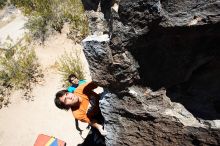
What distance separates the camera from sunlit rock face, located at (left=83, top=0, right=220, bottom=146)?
2814mm

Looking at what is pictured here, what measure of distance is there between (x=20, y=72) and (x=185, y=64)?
16.1ft

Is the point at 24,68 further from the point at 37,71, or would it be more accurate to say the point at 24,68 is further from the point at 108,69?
the point at 108,69

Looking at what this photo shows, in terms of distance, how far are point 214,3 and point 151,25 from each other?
0.53 metres

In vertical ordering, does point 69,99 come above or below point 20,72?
above

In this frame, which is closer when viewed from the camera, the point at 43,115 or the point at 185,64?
the point at 185,64

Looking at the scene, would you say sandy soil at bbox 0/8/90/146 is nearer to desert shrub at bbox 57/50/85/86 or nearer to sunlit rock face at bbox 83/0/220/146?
desert shrub at bbox 57/50/85/86

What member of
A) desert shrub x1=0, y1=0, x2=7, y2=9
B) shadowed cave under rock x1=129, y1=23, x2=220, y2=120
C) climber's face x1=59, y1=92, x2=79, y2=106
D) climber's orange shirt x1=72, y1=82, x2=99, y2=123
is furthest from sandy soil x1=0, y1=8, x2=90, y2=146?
desert shrub x1=0, y1=0, x2=7, y2=9

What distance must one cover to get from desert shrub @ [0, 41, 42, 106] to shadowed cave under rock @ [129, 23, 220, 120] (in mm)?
4369

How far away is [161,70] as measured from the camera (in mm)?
3260

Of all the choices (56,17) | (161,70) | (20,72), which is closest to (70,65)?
(20,72)

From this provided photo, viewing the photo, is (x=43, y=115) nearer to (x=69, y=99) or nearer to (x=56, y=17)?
(x=56, y=17)

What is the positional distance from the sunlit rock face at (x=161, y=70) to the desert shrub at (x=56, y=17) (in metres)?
3.97

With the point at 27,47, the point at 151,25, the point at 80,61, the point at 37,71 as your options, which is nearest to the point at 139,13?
the point at 151,25

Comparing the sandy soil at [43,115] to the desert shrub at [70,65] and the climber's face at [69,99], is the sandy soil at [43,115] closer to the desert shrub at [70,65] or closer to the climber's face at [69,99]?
the desert shrub at [70,65]
